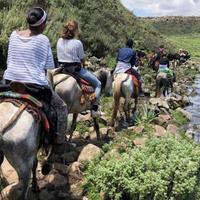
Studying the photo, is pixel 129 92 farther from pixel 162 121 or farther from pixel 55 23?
pixel 55 23

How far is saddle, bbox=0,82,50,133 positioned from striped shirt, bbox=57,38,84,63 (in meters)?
3.22

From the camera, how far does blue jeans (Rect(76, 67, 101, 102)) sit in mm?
9602

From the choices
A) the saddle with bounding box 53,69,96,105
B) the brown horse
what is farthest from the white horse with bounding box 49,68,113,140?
the brown horse

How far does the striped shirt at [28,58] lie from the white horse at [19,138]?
0.50 m

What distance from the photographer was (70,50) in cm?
930

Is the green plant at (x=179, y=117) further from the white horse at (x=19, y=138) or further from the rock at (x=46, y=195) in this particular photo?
the white horse at (x=19, y=138)

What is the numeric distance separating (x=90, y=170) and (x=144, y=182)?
3.83ft

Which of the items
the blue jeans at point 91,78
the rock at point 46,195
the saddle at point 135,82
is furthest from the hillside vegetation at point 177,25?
the rock at point 46,195

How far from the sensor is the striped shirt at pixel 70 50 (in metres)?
→ 9.25

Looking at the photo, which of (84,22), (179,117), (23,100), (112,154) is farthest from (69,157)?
(84,22)

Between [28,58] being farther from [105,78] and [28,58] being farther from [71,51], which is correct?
[105,78]

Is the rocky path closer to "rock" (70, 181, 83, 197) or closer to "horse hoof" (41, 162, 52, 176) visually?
"rock" (70, 181, 83, 197)

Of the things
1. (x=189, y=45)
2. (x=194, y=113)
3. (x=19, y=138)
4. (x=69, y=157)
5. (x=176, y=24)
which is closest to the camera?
(x=19, y=138)

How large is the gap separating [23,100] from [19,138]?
0.64 meters
